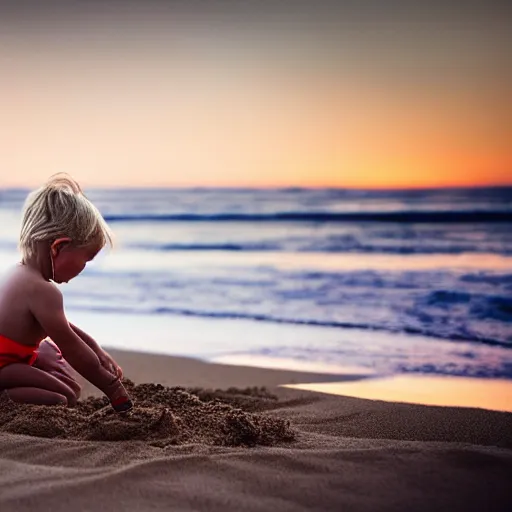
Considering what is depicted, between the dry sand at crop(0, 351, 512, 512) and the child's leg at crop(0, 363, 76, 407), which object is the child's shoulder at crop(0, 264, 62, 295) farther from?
the dry sand at crop(0, 351, 512, 512)

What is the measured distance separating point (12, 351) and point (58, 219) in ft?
1.64

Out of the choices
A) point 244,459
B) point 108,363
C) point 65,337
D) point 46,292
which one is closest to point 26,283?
point 46,292

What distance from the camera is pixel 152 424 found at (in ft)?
8.00

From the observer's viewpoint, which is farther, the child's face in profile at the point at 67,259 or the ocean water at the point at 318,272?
the ocean water at the point at 318,272

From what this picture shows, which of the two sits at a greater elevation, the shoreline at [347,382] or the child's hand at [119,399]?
the child's hand at [119,399]

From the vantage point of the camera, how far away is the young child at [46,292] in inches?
107

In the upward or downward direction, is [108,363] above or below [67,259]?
below

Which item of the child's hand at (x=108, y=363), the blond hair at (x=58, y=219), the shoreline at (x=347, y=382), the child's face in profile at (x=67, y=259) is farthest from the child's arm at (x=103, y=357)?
the shoreline at (x=347, y=382)

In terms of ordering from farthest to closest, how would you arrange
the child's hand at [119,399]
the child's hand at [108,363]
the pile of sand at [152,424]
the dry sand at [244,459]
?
the child's hand at [108,363], the child's hand at [119,399], the pile of sand at [152,424], the dry sand at [244,459]

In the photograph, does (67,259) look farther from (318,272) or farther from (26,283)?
(318,272)

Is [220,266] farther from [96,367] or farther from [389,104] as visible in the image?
[96,367]

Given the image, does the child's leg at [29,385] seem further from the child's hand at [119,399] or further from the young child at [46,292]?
the child's hand at [119,399]

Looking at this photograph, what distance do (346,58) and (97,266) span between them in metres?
4.12

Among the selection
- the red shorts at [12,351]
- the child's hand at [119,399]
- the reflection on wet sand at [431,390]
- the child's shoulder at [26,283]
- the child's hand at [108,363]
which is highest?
the child's shoulder at [26,283]
